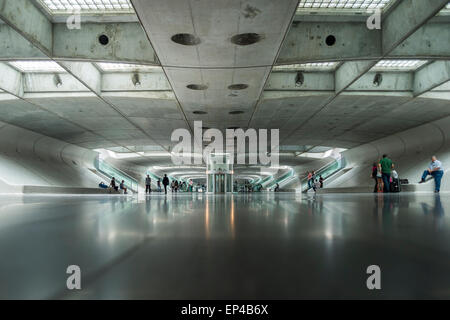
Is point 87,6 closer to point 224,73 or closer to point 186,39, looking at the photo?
point 186,39

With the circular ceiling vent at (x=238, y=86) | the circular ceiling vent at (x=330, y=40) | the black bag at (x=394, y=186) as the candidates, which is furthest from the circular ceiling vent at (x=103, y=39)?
the black bag at (x=394, y=186)

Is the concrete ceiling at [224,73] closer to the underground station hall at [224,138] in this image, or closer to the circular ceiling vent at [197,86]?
the underground station hall at [224,138]

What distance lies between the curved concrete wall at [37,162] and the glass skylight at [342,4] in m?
18.5

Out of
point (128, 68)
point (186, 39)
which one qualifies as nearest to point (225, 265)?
point (186, 39)

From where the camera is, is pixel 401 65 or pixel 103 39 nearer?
pixel 103 39

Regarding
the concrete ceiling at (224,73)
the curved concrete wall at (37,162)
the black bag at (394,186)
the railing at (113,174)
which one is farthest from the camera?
the railing at (113,174)

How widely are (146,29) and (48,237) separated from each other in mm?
9143

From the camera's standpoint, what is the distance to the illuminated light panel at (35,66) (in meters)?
15.6

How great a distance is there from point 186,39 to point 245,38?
6.34ft

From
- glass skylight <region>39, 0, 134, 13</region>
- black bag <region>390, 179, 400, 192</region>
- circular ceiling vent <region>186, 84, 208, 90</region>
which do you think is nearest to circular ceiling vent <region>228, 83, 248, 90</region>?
circular ceiling vent <region>186, 84, 208, 90</region>

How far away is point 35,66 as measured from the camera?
53.0ft

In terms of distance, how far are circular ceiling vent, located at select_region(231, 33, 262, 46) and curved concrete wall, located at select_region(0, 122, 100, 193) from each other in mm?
16266

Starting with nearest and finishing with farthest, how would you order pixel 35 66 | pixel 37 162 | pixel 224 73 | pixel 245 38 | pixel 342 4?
pixel 245 38
pixel 342 4
pixel 224 73
pixel 35 66
pixel 37 162

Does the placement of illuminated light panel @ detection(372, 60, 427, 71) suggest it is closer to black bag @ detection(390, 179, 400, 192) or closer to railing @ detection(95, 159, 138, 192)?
black bag @ detection(390, 179, 400, 192)
